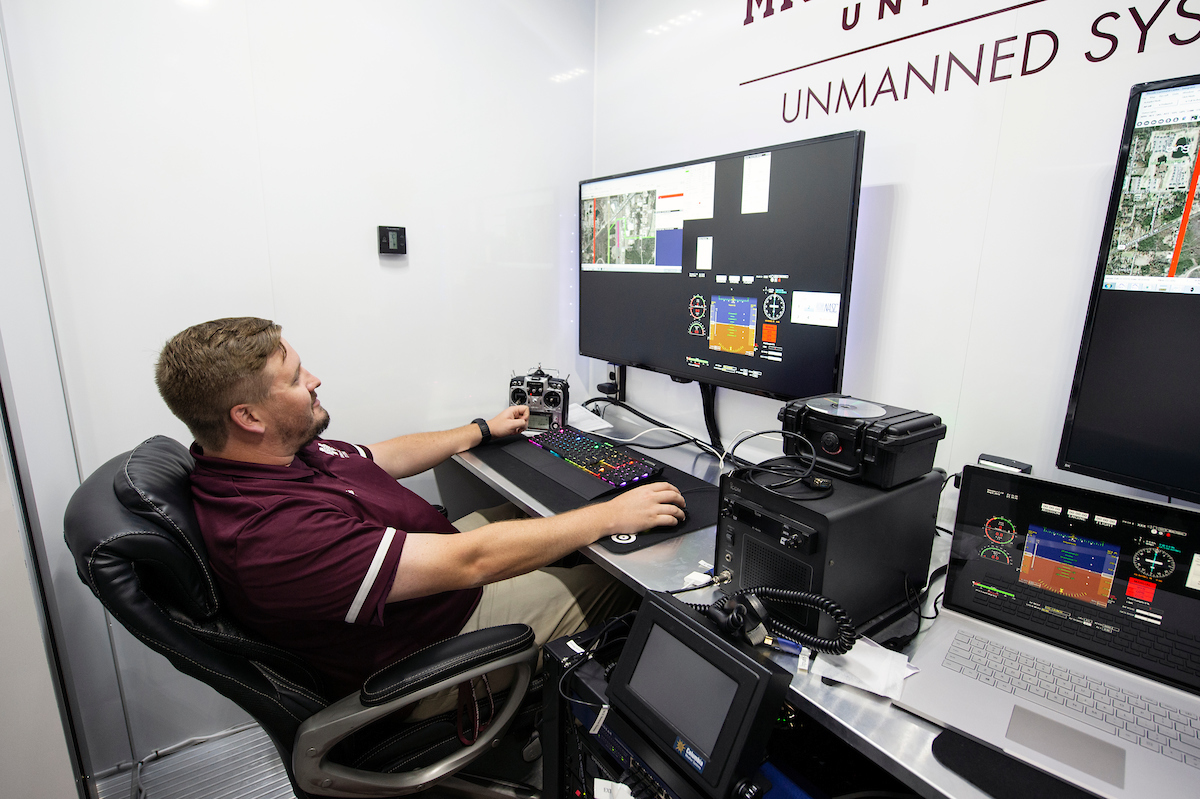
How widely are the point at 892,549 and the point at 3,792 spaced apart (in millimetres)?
1778

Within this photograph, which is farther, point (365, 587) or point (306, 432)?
point (306, 432)

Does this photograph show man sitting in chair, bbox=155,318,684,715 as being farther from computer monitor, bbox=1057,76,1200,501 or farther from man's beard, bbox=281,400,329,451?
computer monitor, bbox=1057,76,1200,501

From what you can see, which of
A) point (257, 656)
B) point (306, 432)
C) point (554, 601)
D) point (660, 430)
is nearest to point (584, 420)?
point (660, 430)

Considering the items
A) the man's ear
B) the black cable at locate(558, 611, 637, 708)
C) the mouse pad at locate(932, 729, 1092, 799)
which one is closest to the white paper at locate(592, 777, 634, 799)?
the black cable at locate(558, 611, 637, 708)

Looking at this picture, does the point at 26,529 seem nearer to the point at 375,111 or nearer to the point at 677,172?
the point at 375,111

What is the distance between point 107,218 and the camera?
1428mm

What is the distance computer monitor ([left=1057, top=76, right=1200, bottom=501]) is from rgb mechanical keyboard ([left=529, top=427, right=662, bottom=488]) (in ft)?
3.00

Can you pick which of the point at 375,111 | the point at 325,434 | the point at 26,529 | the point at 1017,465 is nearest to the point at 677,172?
the point at 375,111

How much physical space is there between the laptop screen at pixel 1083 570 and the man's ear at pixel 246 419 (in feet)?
4.45

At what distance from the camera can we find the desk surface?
0.70 metres

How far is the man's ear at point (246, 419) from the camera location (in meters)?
1.12

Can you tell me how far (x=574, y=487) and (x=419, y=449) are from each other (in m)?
0.60

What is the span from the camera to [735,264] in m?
1.53

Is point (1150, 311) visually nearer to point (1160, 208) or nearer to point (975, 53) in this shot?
point (1160, 208)
